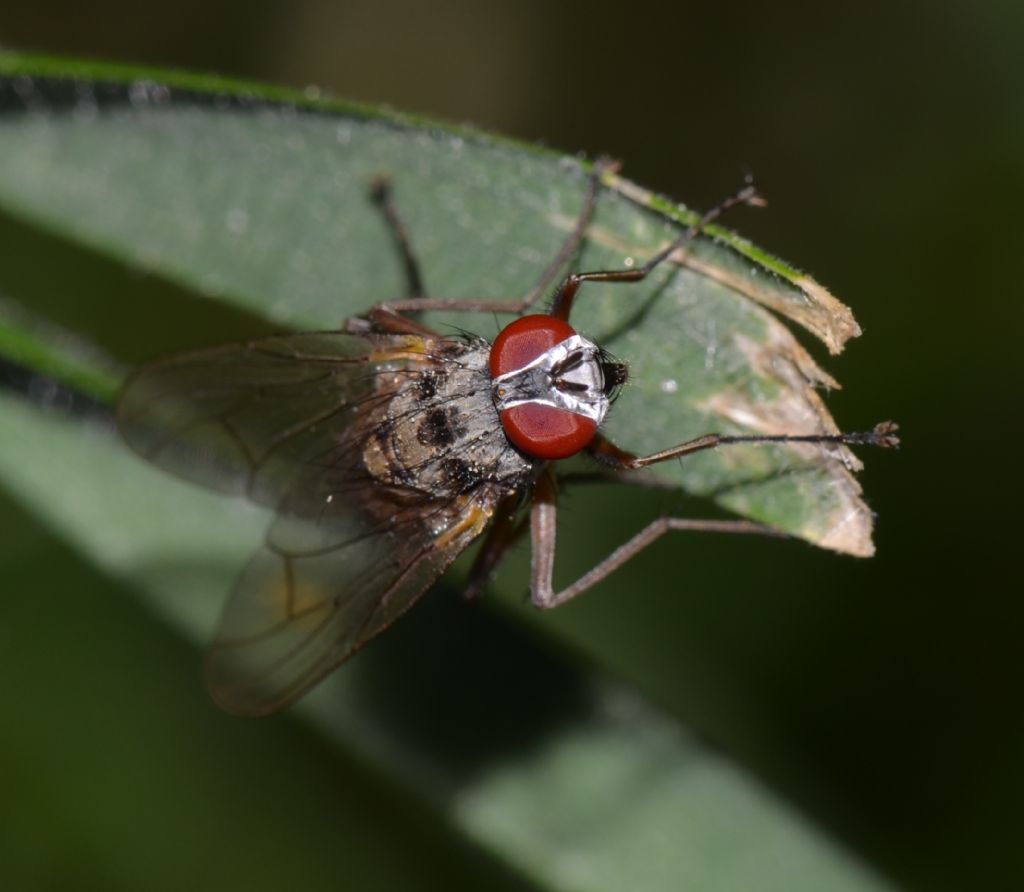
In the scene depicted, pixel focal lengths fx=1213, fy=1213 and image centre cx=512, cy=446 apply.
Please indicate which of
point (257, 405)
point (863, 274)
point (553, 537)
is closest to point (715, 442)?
point (553, 537)

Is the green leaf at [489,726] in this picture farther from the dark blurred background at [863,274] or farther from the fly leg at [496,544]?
the dark blurred background at [863,274]

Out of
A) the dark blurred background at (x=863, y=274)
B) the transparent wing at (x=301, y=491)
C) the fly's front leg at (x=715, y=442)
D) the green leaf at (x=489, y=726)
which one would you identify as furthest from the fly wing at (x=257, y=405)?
the dark blurred background at (x=863, y=274)

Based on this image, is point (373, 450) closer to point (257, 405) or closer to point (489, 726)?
point (257, 405)

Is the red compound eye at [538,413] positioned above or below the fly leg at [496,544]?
above

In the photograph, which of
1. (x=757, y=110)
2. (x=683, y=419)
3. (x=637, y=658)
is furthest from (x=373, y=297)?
(x=757, y=110)

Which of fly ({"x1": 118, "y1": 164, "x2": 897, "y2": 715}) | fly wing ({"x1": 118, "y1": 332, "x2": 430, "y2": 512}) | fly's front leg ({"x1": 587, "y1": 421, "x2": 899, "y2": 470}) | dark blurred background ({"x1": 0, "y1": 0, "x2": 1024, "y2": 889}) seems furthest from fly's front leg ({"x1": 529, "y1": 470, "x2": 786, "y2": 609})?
dark blurred background ({"x1": 0, "y1": 0, "x2": 1024, "y2": 889})

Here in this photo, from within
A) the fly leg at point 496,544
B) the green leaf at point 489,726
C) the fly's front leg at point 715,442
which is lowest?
the green leaf at point 489,726

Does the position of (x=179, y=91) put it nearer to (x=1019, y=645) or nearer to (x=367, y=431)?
(x=367, y=431)
